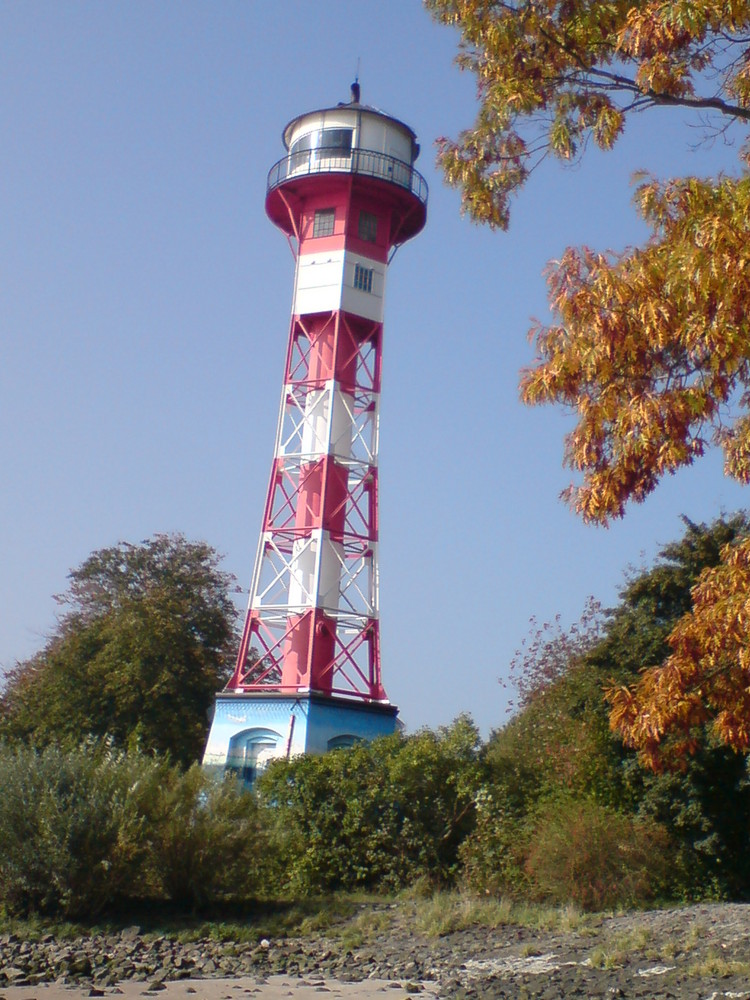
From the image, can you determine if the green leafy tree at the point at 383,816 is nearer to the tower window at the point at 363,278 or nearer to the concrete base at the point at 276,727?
the concrete base at the point at 276,727

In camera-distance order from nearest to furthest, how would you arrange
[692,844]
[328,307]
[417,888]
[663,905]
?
1. [663,905]
2. [417,888]
3. [692,844]
4. [328,307]

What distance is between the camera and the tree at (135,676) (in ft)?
93.5

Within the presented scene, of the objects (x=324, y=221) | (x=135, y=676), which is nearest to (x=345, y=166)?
(x=324, y=221)

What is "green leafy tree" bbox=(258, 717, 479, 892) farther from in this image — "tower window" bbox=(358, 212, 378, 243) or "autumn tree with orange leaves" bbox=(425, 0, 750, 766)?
"tower window" bbox=(358, 212, 378, 243)

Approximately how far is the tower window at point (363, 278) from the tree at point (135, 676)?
10.7 metres

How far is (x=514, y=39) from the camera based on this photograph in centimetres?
832

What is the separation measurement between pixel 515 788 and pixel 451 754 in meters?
1.19

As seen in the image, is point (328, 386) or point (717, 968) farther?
point (328, 386)

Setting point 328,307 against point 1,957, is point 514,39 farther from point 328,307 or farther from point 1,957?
point 328,307

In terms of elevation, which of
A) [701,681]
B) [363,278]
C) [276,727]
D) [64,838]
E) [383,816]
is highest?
[363,278]

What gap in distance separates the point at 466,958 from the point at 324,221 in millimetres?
22072

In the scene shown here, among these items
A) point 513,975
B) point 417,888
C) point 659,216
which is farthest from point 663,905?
point 659,216

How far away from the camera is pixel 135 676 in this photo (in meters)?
28.5

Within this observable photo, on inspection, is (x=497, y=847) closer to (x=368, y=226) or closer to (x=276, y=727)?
(x=276, y=727)
